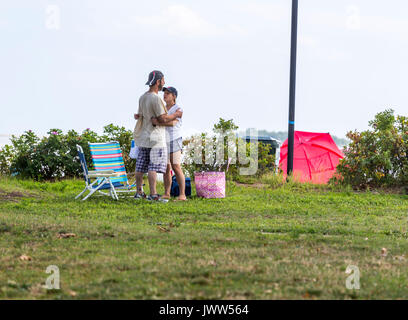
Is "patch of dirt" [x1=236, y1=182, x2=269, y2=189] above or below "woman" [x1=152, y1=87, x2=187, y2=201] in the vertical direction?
below

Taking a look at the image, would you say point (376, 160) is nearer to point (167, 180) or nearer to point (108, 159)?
point (167, 180)

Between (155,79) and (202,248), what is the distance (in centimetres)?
445

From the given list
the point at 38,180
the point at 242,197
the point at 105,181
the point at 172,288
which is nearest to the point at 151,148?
the point at 105,181

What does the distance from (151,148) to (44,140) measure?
16.0ft

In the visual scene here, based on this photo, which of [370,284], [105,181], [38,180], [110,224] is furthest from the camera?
[38,180]

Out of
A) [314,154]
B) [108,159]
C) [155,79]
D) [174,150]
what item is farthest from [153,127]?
[314,154]

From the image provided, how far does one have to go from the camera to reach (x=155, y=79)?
9031 millimetres

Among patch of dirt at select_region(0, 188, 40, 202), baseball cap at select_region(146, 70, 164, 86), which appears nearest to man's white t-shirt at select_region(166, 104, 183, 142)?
baseball cap at select_region(146, 70, 164, 86)

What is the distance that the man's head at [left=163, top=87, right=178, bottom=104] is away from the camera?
935cm

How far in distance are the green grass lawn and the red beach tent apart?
15.2 ft

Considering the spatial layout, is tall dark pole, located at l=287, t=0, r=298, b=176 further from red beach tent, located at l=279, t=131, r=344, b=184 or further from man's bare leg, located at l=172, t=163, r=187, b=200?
man's bare leg, located at l=172, t=163, r=187, b=200

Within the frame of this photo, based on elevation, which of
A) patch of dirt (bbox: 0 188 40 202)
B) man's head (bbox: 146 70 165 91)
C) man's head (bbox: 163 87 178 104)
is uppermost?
man's head (bbox: 146 70 165 91)
